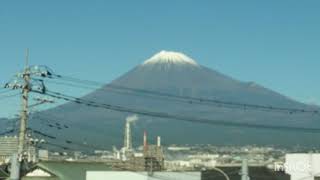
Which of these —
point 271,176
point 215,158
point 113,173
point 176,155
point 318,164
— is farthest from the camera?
point 176,155

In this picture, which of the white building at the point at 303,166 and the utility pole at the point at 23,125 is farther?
the white building at the point at 303,166

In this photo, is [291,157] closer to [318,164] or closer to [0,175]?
[318,164]

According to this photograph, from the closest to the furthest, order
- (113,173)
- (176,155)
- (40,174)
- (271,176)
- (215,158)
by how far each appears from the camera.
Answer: (40,174) < (113,173) < (271,176) < (215,158) < (176,155)

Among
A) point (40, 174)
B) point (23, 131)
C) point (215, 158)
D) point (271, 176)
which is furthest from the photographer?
point (215, 158)

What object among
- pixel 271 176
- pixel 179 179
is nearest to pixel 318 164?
pixel 271 176

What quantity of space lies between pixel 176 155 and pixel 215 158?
17.0m

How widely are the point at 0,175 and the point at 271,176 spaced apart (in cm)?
3615

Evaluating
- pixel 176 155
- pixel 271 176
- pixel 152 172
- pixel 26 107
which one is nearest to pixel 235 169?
pixel 271 176

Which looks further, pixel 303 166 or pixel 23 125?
pixel 303 166

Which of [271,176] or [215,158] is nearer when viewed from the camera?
[271,176]

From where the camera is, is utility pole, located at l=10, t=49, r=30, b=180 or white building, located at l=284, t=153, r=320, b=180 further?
white building, located at l=284, t=153, r=320, b=180

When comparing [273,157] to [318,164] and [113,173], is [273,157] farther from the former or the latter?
[113,173]

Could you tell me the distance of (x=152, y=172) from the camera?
80562 millimetres

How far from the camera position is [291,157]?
291 feet
